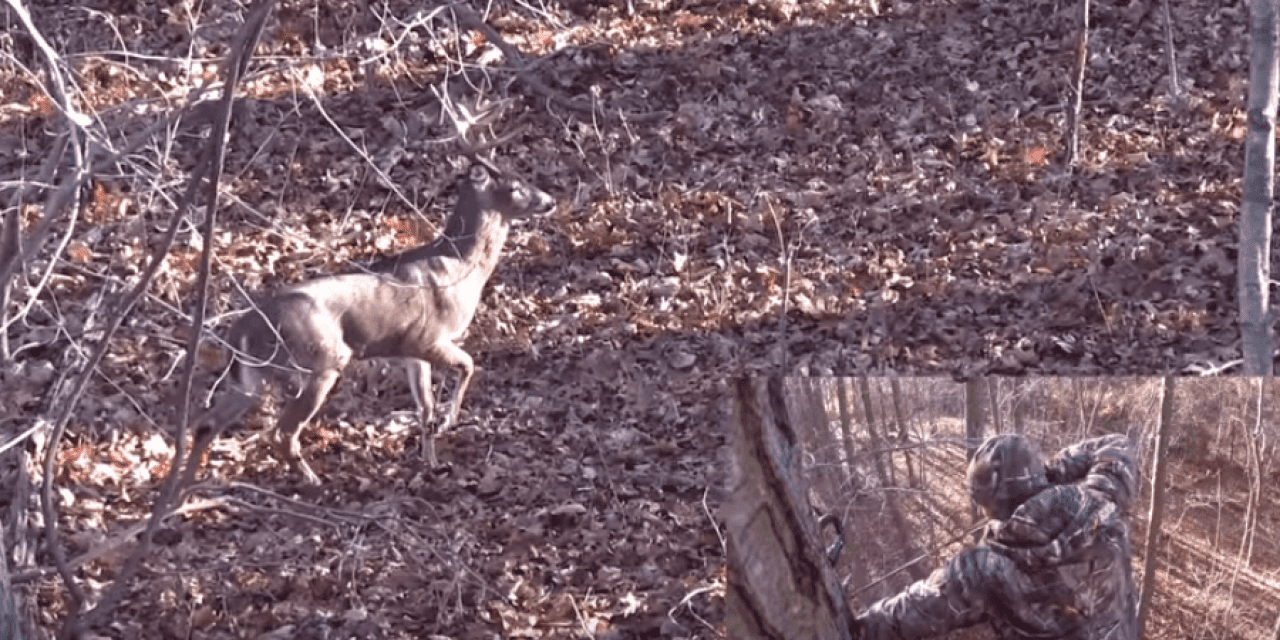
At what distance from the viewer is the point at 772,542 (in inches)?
128

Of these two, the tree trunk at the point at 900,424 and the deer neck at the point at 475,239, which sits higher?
the tree trunk at the point at 900,424

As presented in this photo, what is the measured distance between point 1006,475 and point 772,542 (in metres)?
0.54

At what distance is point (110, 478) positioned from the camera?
6.00 metres

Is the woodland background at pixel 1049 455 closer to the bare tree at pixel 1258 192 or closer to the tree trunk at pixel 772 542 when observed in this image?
the tree trunk at pixel 772 542

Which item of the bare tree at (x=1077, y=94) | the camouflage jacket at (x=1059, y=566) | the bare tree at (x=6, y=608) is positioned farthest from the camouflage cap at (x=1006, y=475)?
the bare tree at (x=1077, y=94)

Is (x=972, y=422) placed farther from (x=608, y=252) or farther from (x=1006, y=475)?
(x=608, y=252)

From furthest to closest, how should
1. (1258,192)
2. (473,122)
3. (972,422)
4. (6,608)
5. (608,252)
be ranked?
(608,252) < (473,122) < (1258,192) < (6,608) < (972,422)

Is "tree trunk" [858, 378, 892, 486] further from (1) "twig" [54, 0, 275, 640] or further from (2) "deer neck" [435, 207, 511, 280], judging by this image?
(2) "deer neck" [435, 207, 511, 280]

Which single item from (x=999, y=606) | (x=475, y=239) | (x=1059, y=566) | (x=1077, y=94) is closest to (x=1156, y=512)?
(x=1059, y=566)

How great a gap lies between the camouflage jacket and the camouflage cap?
0.02 metres

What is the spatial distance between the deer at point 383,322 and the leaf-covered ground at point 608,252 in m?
0.21

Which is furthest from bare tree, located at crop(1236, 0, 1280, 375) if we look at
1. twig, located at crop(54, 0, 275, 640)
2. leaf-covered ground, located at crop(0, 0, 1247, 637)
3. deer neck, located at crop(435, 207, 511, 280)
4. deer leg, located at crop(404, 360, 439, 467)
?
twig, located at crop(54, 0, 275, 640)

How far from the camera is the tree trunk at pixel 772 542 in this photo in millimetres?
3186

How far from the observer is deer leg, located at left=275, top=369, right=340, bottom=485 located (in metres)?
5.36
